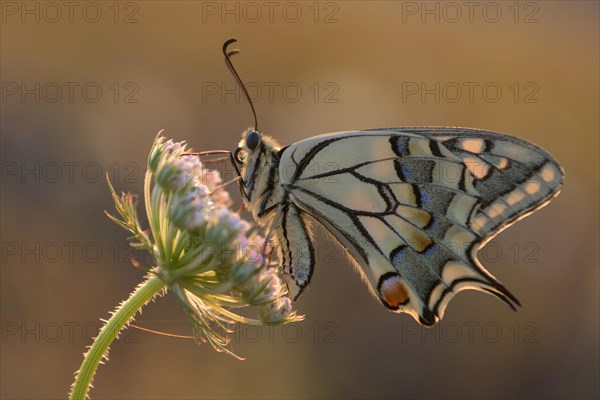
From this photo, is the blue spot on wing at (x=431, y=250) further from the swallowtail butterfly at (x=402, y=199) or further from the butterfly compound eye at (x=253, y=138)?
the butterfly compound eye at (x=253, y=138)

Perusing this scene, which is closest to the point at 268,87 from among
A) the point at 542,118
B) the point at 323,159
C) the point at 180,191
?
the point at 542,118

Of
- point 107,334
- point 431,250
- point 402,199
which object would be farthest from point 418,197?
point 107,334

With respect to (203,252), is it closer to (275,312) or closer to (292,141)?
(275,312)

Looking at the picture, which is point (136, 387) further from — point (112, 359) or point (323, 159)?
point (323, 159)

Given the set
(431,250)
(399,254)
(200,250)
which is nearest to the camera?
(200,250)

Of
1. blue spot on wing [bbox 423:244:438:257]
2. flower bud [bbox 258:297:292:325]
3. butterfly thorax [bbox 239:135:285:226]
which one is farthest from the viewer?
butterfly thorax [bbox 239:135:285:226]

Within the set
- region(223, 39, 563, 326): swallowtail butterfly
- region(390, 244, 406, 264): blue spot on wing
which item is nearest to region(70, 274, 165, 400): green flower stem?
region(223, 39, 563, 326): swallowtail butterfly

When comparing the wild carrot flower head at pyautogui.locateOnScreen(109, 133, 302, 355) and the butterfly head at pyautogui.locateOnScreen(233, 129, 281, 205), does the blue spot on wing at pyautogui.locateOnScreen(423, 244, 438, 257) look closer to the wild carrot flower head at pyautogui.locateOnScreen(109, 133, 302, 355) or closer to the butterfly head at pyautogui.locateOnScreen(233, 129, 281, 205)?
the wild carrot flower head at pyautogui.locateOnScreen(109, 133, 302, 355)

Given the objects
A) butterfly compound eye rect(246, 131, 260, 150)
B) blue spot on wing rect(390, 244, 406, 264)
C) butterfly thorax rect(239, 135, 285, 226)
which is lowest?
blue spot on wing rect(390, 244, 406, 264)
